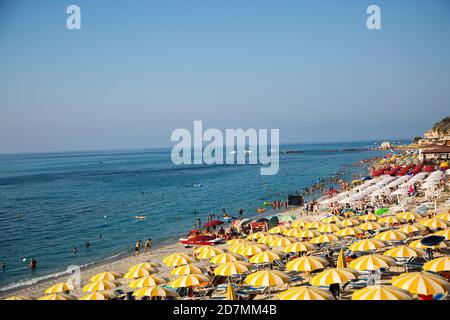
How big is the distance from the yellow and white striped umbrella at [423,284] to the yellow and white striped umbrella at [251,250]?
23.3 feet

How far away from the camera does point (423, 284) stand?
27.8 ft

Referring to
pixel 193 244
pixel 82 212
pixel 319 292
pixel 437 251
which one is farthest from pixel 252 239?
pixel 82 212

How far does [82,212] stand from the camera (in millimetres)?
43500

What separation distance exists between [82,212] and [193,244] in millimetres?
24015

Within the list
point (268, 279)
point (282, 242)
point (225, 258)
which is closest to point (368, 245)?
point (282, 242)

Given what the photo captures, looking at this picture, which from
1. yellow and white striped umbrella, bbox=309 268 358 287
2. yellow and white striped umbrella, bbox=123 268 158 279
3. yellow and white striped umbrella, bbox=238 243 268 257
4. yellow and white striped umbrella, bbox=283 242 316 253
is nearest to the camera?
yellow and white striped umbrella, bbox=309 268 358 287

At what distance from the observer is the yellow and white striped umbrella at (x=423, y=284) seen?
8328 mm

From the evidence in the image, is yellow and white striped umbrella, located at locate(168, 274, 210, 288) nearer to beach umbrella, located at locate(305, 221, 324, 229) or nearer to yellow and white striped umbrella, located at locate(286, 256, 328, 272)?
yellow and white striped umbrella, located at locate(286, 256, 328, 272)

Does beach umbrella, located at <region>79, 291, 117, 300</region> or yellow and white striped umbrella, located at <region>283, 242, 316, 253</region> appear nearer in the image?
beach umbrella, located at <region>79, 291, 117, 300</region>

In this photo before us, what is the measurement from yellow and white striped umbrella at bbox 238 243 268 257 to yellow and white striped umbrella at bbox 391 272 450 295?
7.10 meters

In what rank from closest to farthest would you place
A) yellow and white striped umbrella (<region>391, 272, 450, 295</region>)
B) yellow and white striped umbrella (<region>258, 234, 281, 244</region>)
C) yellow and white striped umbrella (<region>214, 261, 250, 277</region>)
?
yellow and white striped umbrella (<region>391, 272, 450, 295</region>)
yellow and white striped umbrella (<region>214, 261, 250, 277</region>)
yellow and white striped umbrella (<region>258, 234, 281, 244</region>)

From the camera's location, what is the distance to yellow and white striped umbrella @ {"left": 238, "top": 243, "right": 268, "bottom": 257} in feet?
50.4

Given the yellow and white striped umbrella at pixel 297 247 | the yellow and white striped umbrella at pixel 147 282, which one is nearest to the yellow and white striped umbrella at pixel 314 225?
the yellow and white striped umbrella at pixel 297 247

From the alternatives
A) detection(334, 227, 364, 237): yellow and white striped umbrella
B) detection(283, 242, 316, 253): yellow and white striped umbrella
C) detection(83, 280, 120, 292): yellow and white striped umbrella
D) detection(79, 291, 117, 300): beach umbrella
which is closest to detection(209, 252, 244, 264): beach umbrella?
detection(283, 242, 316, 253): yellow and white striped umbrella
